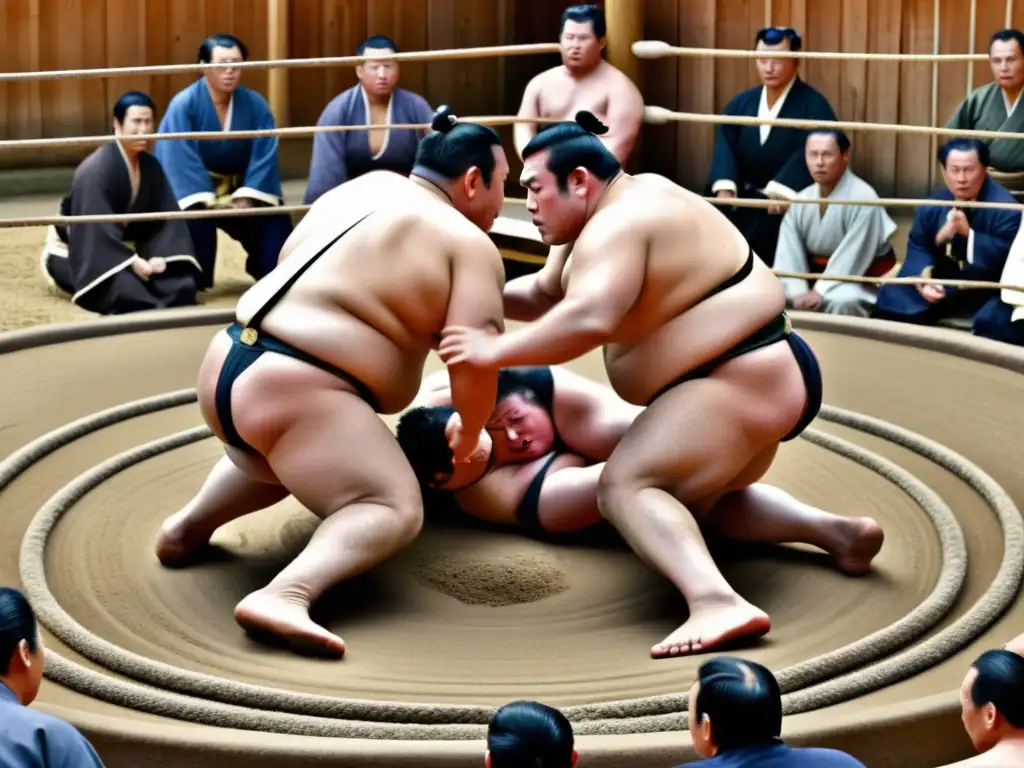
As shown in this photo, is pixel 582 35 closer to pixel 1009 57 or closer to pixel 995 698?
pixel 1009 57

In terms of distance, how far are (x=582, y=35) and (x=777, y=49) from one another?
0.85 m

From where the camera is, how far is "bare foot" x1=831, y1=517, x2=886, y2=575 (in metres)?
3.06

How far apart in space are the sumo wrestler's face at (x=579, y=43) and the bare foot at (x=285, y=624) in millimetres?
2641

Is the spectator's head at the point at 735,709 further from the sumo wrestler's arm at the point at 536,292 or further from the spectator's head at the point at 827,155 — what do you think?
the spectator's head at the point at 827,155

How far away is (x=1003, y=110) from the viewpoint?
5.28 metres

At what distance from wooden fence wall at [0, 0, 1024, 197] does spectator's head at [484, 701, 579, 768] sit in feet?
15.0

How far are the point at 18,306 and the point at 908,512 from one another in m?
3.23

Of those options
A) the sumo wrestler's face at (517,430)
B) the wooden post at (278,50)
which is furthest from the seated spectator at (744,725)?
the wooden post at (278,50)

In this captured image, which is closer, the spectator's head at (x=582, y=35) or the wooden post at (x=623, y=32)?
the wooden post at (x=623, y=32)

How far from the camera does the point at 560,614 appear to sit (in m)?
2.98

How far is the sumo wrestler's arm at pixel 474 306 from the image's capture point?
2.90 metres

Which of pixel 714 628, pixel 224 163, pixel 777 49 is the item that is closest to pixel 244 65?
pixel 224 163

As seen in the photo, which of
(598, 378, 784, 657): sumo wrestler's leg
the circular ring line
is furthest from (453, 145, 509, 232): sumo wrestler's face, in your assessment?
the circular ring line

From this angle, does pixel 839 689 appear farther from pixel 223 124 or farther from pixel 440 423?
pixel 223 124
